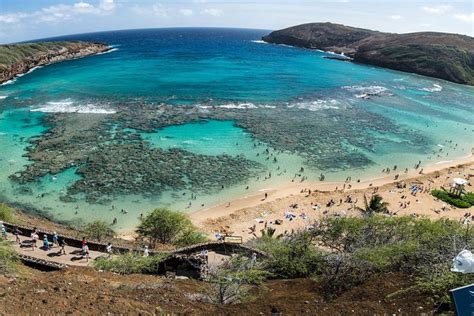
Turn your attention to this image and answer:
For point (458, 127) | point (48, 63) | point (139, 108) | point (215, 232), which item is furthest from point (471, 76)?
point (48, 63)

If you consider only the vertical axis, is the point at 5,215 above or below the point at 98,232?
above

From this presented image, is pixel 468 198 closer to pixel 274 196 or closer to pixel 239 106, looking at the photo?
pixel 274 196

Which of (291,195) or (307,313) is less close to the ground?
(307,313)

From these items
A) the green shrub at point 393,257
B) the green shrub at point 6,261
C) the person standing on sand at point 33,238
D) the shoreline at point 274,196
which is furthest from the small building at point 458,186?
the green shrub at point 6,261

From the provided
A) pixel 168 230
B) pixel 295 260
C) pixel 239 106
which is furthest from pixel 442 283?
pixel 239 106

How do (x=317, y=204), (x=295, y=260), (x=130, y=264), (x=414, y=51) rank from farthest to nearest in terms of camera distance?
(x=414, y=51) → (x=317, y=204) → (x=130, y=264) → (x=295, y=260)

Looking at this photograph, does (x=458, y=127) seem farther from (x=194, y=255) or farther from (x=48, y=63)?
(x=48, y=63)

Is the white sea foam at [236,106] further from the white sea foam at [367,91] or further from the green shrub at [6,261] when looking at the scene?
the green shrub at [6,261]
